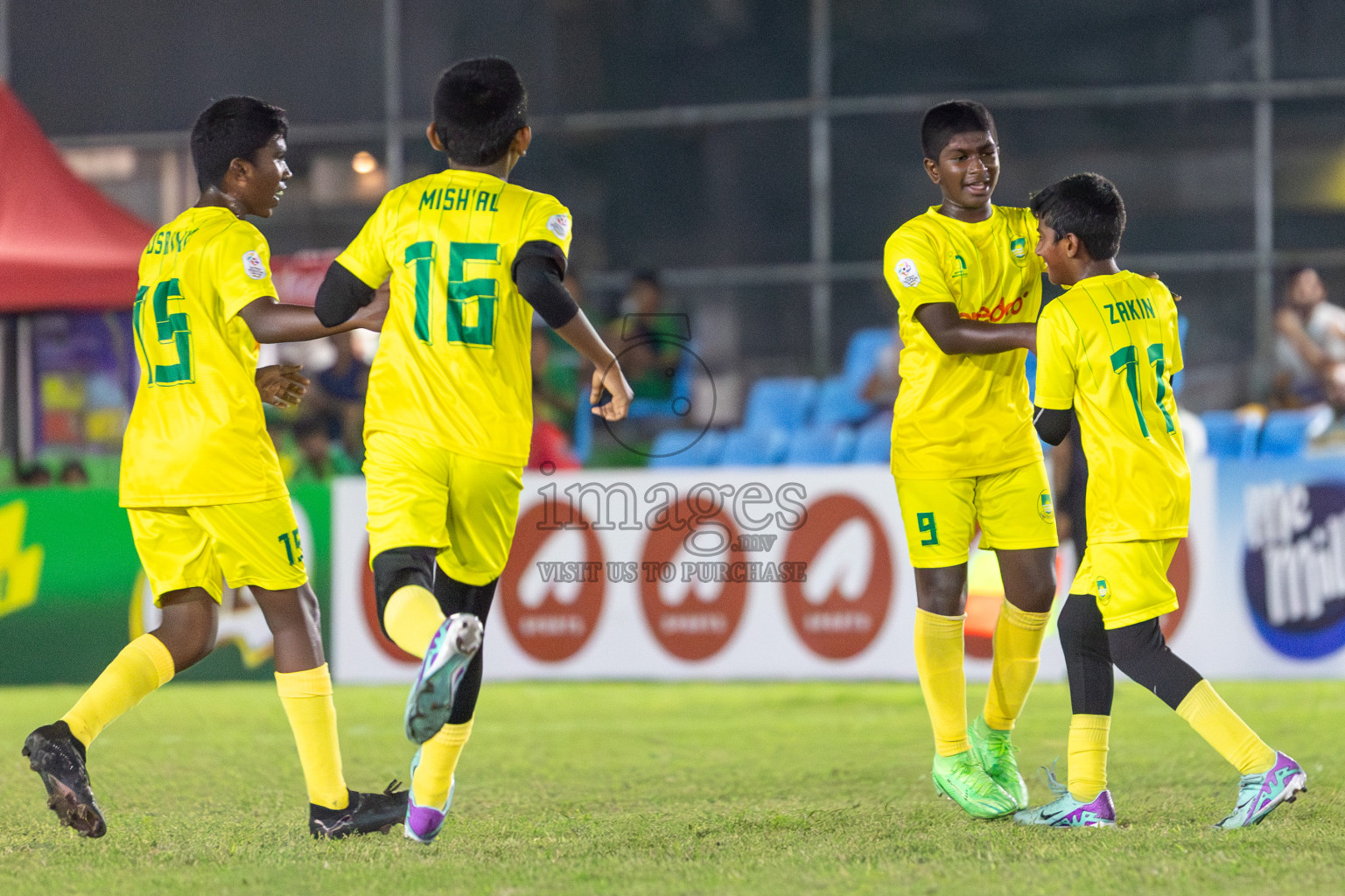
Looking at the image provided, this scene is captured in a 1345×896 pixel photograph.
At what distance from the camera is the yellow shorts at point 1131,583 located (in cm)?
406

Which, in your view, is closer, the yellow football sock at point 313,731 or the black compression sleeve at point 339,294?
the black compression sleeve at point 339,294

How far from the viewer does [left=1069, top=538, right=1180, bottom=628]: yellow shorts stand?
4059 mm

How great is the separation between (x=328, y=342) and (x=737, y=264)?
4.04 meters

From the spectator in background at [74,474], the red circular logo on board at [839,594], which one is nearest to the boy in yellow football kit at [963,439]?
the red circular logo on board at [839,594]

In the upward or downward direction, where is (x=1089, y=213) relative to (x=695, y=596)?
upward

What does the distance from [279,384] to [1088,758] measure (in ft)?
7.95

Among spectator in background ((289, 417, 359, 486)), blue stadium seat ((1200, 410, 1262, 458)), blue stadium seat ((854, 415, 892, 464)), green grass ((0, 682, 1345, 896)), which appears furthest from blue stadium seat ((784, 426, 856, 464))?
spectator in background ((289, 417, 359, 486))

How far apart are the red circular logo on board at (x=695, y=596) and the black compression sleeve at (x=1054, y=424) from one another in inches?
167

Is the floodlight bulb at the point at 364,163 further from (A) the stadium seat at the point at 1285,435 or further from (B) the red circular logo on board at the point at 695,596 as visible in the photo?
(A) the stadium seat at the point at 1285,435

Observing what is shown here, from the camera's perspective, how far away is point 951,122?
4.51 m

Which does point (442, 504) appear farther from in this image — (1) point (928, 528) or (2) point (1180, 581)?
(2) point (1180, 581)

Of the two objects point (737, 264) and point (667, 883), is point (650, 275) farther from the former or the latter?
point (667, 883)

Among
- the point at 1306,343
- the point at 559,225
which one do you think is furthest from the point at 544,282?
the point at 1306,343

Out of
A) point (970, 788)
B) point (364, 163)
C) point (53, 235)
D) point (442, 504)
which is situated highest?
point (364, 163)
